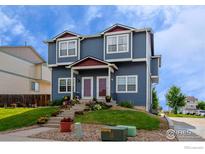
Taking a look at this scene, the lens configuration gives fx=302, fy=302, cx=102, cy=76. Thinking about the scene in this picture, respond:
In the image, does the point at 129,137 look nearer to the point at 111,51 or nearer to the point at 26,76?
the point at 26,76

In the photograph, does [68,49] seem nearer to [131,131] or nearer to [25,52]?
[25,52]

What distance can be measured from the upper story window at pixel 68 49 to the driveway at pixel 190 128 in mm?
5584

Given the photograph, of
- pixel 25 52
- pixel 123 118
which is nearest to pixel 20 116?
pixel 25 52

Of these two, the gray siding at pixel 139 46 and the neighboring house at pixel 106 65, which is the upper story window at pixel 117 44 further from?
the gray siding at pixel 139 46

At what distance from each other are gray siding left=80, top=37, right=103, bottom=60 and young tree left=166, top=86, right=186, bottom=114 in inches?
204

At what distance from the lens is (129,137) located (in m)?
7.45

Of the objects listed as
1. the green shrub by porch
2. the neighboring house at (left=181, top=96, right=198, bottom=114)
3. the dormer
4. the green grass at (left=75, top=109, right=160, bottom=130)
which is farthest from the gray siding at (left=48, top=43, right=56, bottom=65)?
the neighboring house at (left=181, top=96, right=198, bottom=114)

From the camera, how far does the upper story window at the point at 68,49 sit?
1183cm

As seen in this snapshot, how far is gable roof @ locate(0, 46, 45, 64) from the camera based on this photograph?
27.4ft

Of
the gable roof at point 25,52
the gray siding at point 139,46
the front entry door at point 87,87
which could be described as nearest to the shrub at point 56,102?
→ the gable roof at point 25,52

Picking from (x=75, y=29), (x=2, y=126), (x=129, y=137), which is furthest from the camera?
(x=2, y=126)
